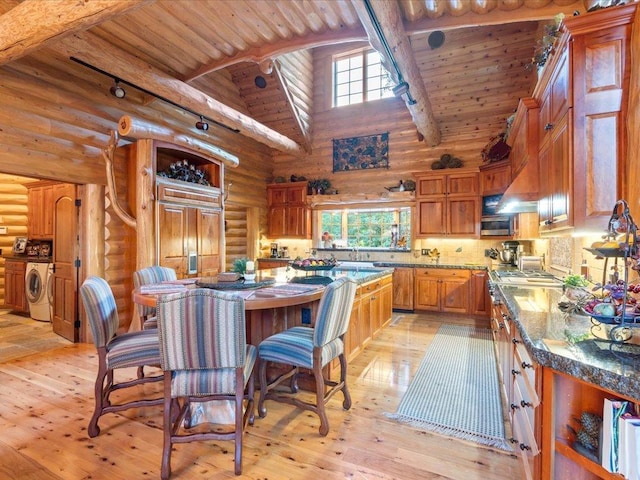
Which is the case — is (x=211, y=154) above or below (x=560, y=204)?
above

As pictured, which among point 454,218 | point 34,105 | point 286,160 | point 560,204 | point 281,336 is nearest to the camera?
point 560,204

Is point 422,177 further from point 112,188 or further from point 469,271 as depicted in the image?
point 112,188

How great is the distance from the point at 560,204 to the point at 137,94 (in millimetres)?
5454

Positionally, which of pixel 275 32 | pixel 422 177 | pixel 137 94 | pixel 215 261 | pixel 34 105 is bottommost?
pixel 215 261

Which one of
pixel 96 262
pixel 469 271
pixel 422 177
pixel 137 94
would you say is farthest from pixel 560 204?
pixel 137 94

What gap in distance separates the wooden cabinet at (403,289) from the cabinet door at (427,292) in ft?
0.36

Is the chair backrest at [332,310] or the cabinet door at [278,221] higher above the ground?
the cabinet door at [278,221]

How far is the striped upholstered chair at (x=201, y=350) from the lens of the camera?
70.7 inches

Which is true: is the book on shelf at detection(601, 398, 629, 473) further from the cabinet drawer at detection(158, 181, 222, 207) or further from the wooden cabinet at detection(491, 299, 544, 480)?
the cabinet drawer at detection(158, 181, 222, 207)

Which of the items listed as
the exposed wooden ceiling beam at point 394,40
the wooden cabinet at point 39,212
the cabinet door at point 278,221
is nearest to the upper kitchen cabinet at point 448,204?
the exposed wooden ceiling beam at point 394,40

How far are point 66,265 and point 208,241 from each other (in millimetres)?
1880

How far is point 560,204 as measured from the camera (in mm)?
2242

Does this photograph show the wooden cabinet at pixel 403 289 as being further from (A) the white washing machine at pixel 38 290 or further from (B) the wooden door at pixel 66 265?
(A) the white washing machine at pixel 38 290

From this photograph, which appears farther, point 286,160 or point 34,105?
point 286,160
